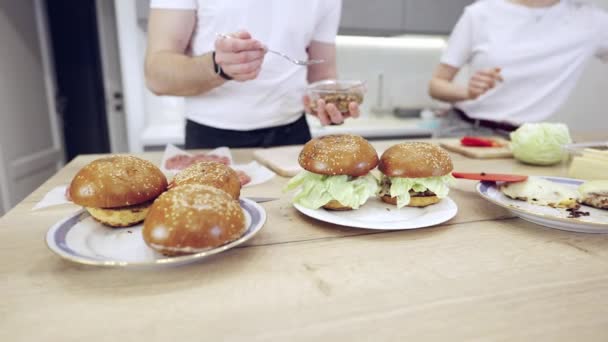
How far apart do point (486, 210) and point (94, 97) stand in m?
3.96

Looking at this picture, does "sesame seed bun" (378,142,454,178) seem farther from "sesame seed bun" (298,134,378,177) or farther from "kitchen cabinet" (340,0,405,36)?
"kitchen cabinet" (340,0,405,36)

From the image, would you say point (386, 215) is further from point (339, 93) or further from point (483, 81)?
point (483, 81)

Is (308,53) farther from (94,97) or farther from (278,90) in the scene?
(94,97)

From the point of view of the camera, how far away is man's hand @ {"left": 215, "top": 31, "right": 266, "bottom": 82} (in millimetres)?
1068

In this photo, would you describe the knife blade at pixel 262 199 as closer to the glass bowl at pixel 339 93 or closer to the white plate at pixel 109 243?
the white plate at pixel 109 243

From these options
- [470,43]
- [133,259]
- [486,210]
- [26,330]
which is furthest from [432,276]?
[470,43]

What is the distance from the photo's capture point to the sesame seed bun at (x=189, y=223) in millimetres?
621

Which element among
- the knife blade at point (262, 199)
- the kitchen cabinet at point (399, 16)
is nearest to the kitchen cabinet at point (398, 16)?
the kitchen cabinet at point (399, 16)

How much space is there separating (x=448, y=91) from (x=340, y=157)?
168cm

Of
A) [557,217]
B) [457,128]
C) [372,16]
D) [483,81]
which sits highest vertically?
[372,16]

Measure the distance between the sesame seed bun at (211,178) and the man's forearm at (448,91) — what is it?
1.77m

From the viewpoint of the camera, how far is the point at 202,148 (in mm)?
1851

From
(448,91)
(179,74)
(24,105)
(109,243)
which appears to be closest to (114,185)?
(109,243)

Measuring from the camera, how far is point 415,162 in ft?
3.01
